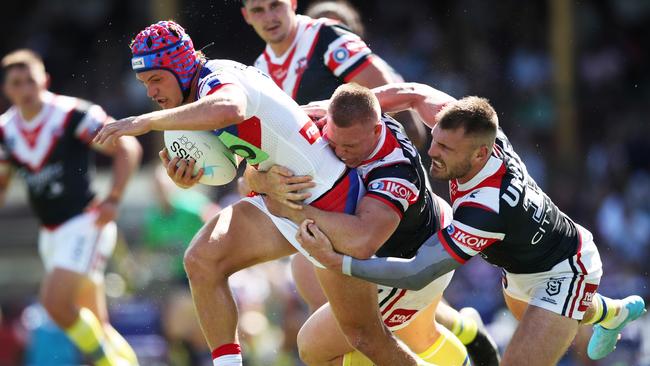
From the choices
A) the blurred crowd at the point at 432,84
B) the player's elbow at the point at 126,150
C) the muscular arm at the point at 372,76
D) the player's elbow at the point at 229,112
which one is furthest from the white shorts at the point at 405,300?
the blurred crowd at the point at 432,84

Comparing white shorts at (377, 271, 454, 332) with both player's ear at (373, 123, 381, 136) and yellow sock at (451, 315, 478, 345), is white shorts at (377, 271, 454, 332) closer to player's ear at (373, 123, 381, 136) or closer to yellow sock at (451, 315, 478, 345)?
yellow sock at (451, 315, 478, 345)

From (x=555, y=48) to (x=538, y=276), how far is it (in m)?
9.39

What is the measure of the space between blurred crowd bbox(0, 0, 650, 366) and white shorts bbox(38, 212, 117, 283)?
2163mm

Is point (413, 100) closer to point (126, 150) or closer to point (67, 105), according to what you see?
point (126, 150)

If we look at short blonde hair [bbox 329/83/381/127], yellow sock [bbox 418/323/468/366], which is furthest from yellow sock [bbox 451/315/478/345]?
short blonde hair [bbox 329/83/381/127]

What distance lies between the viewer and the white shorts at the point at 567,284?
6316 mm

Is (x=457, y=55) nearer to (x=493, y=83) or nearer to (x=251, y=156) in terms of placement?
(x=493, y=83)

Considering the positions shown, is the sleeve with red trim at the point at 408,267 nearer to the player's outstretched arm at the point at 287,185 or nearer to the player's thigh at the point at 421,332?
the player's outstretched arm at the point at 287,185

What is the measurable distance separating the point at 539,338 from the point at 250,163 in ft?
5.98

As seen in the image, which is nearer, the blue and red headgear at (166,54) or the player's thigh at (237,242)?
the blue and red headgear at (166,54)

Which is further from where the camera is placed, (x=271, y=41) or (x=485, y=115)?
(x=271, y=41)

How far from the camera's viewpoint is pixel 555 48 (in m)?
15.3

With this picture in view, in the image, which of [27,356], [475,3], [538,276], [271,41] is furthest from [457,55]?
[538,276]

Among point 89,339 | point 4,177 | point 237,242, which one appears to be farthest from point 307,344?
point 4,177
